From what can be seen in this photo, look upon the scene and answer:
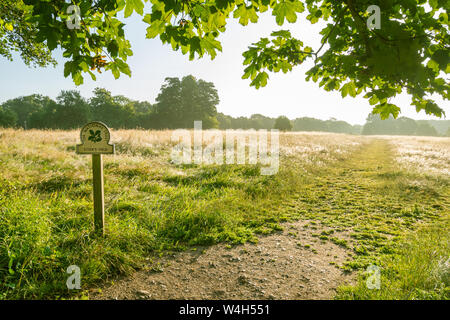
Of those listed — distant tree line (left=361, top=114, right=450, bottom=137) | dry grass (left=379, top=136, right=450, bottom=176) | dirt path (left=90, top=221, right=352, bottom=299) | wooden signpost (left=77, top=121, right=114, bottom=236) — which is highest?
distant tree line (left=361, top=114, right=450, bottom=137)

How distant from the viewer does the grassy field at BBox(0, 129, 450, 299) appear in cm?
294

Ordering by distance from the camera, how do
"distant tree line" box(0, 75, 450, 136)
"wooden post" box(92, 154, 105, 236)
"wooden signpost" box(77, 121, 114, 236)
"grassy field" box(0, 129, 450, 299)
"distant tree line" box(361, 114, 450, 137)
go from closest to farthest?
"grassy field" box(0, 129, 450, 299) < "wooden post" box(92, 154, 105, 236) < "wooden signpost" box(77, 121, 114, 236) < "distant tree line" box(0, 75, 450, 136) < "distant tree line" box(361, 114, 450, 137)

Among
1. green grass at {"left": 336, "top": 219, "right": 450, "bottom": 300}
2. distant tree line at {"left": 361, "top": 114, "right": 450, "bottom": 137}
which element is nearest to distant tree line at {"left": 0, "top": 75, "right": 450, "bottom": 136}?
green grass at {"left": 336, "top": 219, "right": 450, "bottom": 300}

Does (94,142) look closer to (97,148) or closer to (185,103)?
(97,148)

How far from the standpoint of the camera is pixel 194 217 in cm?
482

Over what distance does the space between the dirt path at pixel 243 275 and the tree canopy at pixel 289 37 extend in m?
2.44

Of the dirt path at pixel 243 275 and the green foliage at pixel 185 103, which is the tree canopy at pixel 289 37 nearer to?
the dirt path at pixel 243 275

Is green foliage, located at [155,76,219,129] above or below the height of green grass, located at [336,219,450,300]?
above

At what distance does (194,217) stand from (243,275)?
1813 mm

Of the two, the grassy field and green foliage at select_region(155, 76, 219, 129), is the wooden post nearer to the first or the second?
the grassy field

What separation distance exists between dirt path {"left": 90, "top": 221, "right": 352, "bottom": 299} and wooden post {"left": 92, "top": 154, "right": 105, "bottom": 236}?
3.61 feet

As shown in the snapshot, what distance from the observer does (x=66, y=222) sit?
13.0 ft
